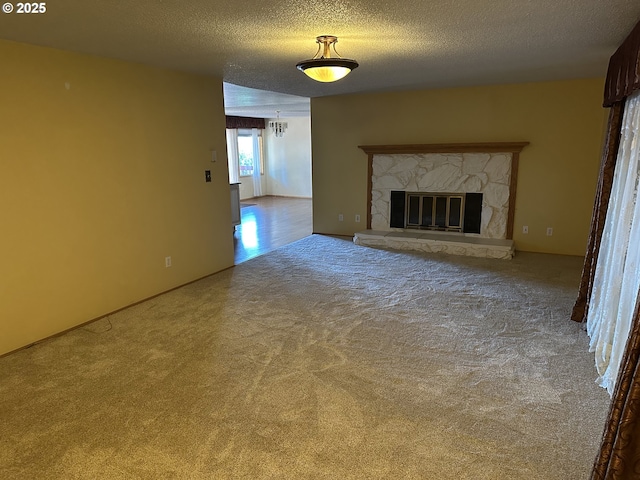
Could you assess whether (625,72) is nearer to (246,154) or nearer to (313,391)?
(313,391)

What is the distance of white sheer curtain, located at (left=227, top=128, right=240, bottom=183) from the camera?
11.1 metres

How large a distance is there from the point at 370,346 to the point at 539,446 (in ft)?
4.14

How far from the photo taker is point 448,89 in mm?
5746

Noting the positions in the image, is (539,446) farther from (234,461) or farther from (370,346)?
(234,461)

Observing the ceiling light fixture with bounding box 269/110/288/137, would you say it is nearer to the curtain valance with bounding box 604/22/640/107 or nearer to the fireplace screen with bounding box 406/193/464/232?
the fireplace screen with bounding box 406/193/464/232

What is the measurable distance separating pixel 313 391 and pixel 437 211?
4260mm

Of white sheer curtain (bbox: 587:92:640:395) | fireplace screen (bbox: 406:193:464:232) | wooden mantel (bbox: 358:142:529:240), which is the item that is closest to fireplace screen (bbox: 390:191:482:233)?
fireplace screen (bbox: 406:193:464:232)

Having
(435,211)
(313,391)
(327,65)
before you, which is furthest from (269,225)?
(313,391)

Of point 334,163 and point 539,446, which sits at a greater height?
point 334,163

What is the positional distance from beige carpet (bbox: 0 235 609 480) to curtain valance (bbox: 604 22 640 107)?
174cm

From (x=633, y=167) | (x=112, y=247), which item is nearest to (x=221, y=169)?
(x=112, y=247)

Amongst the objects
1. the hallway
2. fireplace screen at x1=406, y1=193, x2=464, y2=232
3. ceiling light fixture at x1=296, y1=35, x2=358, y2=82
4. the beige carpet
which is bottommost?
the beige carpet

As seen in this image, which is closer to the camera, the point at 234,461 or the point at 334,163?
the point at 234,461

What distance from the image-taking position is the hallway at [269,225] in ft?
20.5
